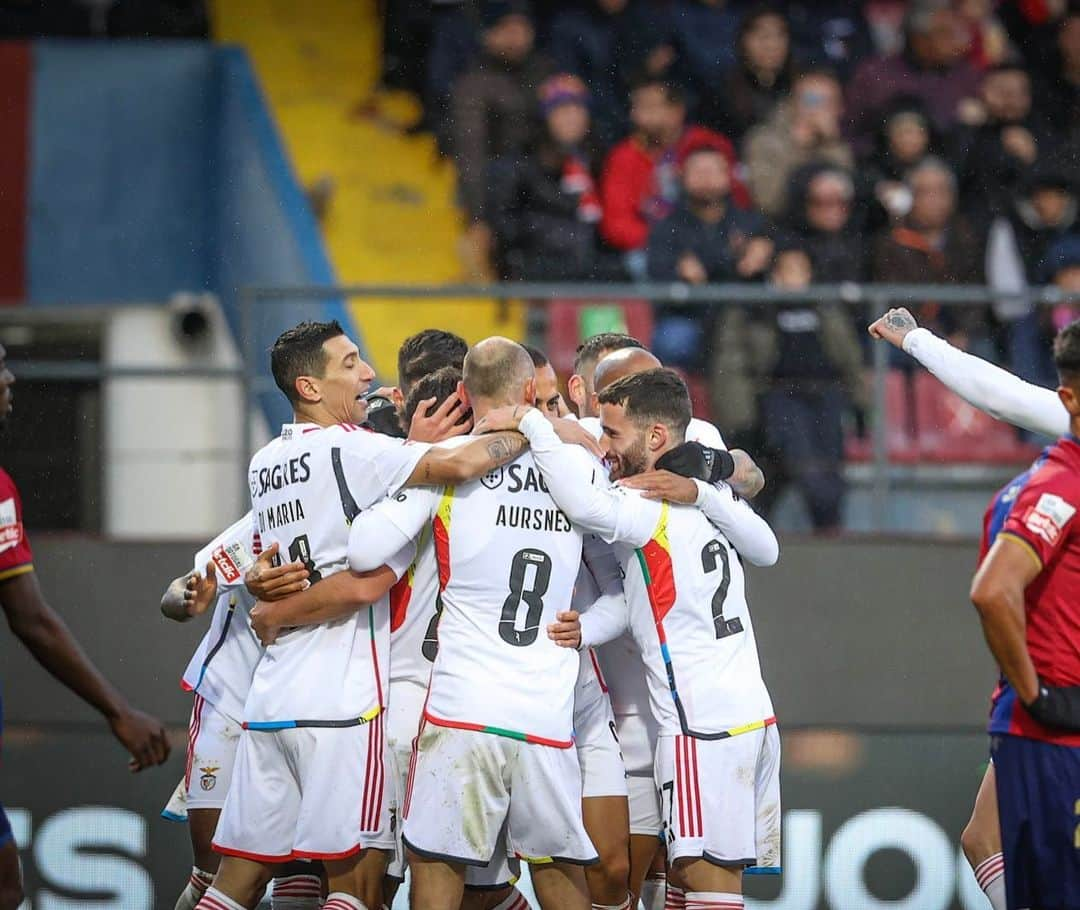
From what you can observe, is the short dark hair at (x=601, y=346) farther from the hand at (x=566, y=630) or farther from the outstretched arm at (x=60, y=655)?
the outstretched arm at (x=60, y=655)

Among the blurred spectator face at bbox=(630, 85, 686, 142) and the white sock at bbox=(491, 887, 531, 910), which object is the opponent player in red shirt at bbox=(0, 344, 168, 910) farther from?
the blurred spectator face at bbox=(630, 85, 686, 142)

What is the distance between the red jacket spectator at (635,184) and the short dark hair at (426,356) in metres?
4.24

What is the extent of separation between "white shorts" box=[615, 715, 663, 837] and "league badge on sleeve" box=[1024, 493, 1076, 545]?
197cm

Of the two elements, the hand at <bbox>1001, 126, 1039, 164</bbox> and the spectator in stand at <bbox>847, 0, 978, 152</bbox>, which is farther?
the spectator in stand at <bbox>847, 0, 978, 152</bbox>

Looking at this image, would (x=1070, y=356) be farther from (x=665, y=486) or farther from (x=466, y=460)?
(x=466, y=460)

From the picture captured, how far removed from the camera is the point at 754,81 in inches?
428

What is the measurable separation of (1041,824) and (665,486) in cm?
162

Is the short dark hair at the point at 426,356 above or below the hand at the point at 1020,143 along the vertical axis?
below

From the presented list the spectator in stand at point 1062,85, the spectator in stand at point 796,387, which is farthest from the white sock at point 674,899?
the spectator in stand at point 1062,85

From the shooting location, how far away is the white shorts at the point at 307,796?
5.45 meters

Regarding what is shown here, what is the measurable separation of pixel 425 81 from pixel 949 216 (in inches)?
146

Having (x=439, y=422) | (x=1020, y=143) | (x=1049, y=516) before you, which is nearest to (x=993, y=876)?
(x=1049, y=516)

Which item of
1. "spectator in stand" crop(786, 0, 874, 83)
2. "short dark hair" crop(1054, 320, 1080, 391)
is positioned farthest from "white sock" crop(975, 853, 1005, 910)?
"spectator in stand" crop(786, 0, 874, 83)

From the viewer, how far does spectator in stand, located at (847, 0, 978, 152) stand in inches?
436
